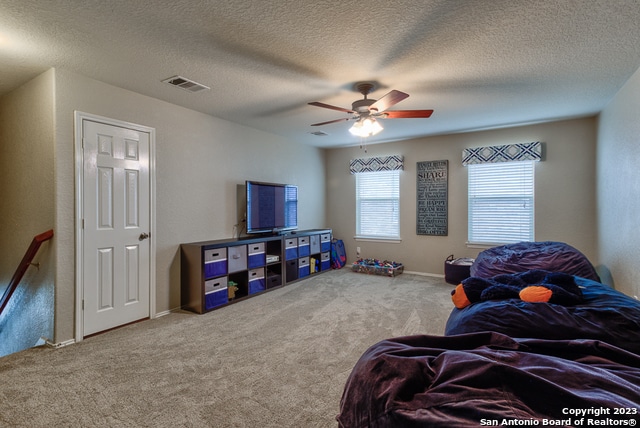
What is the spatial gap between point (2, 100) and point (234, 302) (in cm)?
351

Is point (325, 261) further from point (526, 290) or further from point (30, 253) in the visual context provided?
point (526, 290)

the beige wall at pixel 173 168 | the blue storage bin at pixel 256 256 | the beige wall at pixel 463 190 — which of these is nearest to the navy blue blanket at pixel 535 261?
the beige wall at pixel 463 190

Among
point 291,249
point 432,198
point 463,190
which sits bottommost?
point 291,249

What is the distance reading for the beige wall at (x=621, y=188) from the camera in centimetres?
293

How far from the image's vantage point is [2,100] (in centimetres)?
349

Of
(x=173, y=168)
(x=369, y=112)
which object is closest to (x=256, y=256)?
(x=173, y=168)

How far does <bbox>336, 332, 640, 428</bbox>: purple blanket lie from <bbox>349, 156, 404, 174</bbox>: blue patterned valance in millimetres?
4860

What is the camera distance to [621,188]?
3299mm

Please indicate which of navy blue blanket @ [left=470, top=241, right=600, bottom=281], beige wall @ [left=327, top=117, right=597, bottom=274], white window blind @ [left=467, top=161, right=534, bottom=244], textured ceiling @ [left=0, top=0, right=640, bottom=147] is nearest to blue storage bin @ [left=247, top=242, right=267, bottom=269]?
textured ceiling @ [left=0, top=0, right=640, bottom=147]

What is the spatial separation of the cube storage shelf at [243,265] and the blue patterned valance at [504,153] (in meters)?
2.88

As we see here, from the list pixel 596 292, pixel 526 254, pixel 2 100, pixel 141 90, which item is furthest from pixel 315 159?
pixel 596 292

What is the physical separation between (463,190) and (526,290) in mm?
3761

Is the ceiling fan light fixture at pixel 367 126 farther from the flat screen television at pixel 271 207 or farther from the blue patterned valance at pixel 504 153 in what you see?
the blue patterned valance at pixel 504 153

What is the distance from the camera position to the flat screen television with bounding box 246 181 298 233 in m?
4.58
